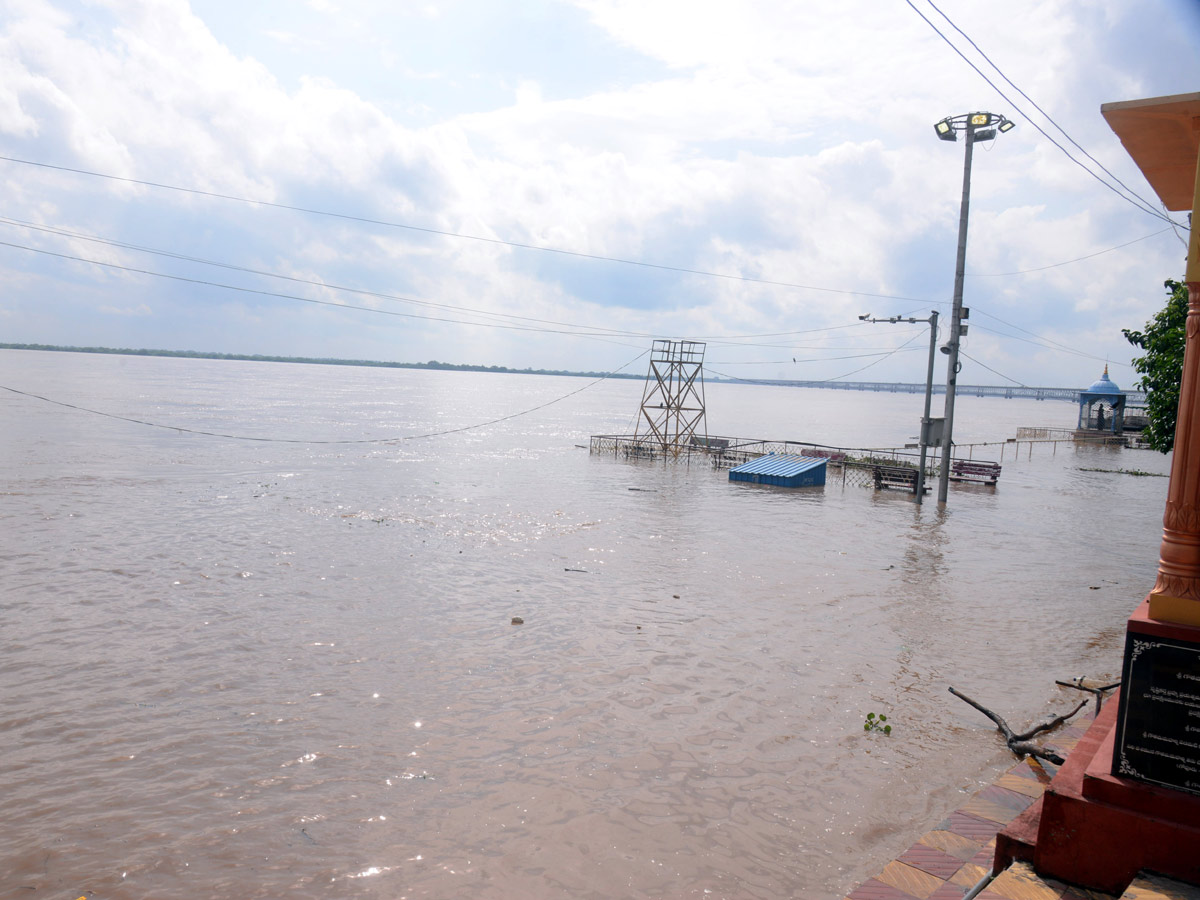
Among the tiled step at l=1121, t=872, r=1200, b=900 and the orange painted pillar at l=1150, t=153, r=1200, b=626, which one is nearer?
the tiled step at l=1121, t=872, r=1200, b=900

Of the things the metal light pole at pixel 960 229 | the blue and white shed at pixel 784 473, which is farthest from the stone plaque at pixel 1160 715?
the blue and white shed at pixel 784 473

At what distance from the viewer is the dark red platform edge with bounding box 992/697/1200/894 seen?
374cm

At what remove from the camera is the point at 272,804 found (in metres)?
6.41

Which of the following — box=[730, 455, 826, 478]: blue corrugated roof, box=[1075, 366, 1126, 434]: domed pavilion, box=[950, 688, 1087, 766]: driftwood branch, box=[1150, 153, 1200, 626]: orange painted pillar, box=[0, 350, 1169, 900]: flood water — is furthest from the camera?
box=[1075, 366, 1126, 434]: domed pavilion

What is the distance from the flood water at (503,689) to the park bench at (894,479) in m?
7.59

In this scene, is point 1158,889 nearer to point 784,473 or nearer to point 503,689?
point 503,689

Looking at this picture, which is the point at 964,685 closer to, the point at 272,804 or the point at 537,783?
the point at 537,783

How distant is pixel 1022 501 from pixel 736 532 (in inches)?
570

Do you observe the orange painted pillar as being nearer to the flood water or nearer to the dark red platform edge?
the dark red platform edge

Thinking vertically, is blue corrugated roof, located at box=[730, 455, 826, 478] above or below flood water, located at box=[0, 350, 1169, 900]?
above

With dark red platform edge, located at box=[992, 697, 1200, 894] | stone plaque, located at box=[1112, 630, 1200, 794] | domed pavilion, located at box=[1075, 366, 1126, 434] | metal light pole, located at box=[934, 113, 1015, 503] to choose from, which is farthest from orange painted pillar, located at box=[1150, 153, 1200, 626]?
domed pavilion, located at box=[1075, 366, 1126, 434]

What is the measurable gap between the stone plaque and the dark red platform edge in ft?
0.30

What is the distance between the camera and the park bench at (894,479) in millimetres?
29359

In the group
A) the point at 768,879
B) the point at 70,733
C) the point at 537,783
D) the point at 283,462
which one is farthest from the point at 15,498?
the point at 768,879
